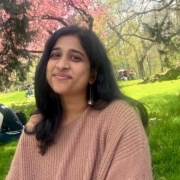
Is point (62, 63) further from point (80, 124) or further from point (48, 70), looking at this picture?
point (80, 124)

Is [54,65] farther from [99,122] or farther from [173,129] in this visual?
[173,129]

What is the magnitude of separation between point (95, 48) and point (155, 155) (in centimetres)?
231

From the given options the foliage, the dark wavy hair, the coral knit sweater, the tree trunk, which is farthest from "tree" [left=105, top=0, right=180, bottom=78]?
the coral knit sweater

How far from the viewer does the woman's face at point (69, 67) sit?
4.81ft

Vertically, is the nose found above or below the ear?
above

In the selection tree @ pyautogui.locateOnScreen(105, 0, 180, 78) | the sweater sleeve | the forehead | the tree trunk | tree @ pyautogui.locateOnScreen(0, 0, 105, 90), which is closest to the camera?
the sweater sleeve

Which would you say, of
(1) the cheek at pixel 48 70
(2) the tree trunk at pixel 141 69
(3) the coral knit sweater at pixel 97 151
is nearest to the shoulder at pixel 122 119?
(3) the coral knit sweater at pixel 97 151

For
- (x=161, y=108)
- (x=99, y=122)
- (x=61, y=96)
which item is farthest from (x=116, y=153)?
(x=161, y=108)

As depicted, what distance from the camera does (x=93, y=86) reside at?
1536 mm

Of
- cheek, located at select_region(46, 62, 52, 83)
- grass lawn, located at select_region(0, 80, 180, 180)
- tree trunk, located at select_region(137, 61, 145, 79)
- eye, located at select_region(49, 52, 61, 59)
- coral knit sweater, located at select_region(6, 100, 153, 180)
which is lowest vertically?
grass lawn, located at select_region(0, 80, 180, 180)

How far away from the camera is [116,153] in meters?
1.41

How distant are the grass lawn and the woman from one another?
0.19m

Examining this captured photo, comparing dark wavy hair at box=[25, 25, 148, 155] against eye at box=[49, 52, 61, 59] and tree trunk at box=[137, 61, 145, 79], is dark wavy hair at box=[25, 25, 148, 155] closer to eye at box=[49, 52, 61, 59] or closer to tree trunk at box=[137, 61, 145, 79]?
eye at box=[49, 52, 61, 59]

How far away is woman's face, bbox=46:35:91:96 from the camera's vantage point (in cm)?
146
